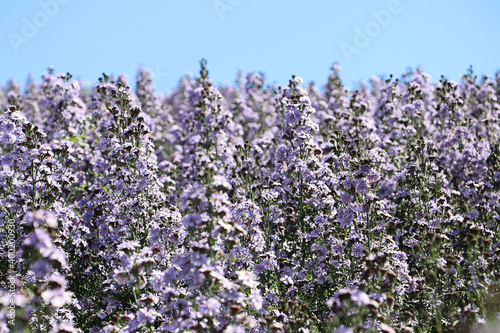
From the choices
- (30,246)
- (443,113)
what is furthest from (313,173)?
(443,113)

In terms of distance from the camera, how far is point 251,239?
6211mm

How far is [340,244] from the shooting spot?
238 inches

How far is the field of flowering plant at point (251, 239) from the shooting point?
4.34 m

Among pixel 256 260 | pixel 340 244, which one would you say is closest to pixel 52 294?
pixel 256 260

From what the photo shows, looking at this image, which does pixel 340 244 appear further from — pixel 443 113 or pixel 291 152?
pixel 443 113

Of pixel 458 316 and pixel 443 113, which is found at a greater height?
pixel 443 113

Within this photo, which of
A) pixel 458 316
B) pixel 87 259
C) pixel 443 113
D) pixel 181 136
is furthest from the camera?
pixel 181 136

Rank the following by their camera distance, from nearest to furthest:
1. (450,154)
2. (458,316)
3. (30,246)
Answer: (30,246) < (458,316) < (450,154)

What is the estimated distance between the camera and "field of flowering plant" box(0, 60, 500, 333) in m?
4.34

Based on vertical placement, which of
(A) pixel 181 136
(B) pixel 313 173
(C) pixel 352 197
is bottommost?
(C) pixel 352 197

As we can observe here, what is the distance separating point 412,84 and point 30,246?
348 inches

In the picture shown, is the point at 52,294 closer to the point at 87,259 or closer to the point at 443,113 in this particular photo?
the point at 87,259

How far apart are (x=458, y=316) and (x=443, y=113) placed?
6.93 meters

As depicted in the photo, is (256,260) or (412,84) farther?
(412,84)
